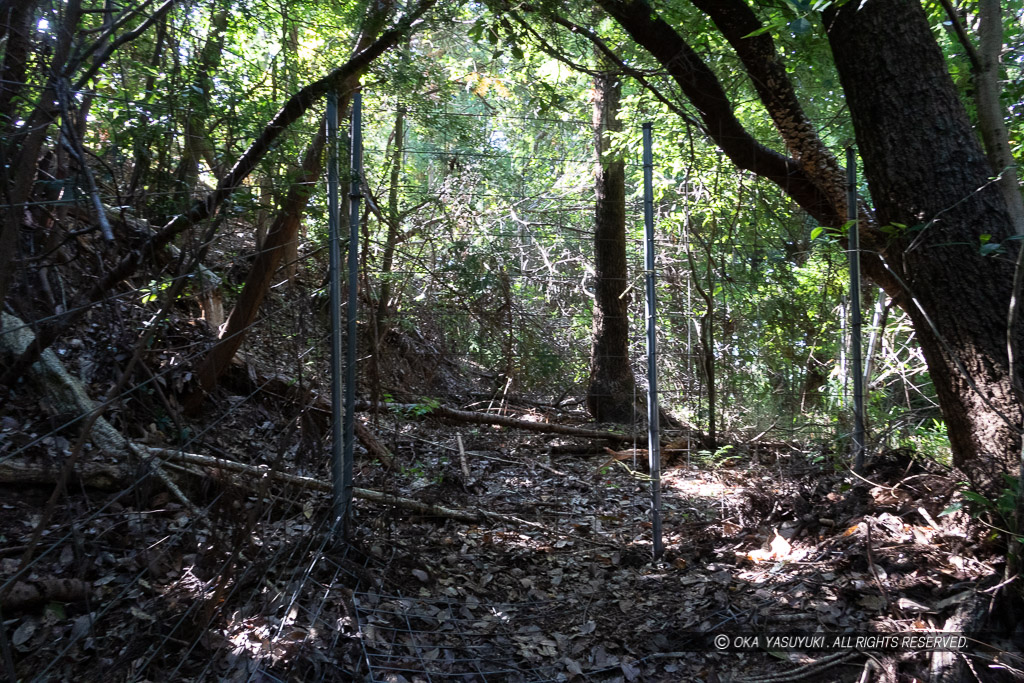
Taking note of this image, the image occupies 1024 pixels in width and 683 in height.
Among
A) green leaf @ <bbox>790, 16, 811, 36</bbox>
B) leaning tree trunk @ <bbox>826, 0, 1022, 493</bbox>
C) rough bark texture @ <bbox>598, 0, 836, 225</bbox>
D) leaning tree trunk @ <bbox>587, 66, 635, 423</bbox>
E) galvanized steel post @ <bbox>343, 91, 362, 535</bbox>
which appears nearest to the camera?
green leaf @ <bbox>790, 16, 811, 36</bbox>

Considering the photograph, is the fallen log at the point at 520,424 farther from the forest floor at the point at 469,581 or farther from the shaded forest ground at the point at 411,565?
the forest floor at the point at 469,581

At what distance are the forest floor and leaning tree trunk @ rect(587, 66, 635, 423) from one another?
8.85ft

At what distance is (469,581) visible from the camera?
11.1 ft

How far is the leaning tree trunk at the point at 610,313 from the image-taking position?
23.0ft

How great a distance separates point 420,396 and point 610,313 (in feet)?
8.09

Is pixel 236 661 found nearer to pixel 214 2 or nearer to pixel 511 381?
pixel 214 2

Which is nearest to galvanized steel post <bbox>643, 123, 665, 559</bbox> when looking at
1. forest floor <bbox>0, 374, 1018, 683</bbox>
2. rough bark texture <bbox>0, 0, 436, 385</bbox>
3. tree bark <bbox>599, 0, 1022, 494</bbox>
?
forest floor <bbox>0, 374, 1018, 683</bbox>

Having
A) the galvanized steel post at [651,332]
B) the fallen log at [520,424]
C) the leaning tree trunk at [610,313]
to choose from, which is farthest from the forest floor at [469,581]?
the leaning tree trunk at [610,313]

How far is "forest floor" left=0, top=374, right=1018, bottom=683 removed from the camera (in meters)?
2.46

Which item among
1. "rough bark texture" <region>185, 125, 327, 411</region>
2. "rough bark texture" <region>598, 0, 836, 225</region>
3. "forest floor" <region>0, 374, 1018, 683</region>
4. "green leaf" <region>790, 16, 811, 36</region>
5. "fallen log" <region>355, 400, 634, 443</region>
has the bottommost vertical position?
"forest floor" <region>0, 374, 1018, 683</region>

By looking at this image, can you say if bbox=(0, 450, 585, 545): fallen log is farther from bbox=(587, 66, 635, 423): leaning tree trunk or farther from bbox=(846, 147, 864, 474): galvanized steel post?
bbox=(587, 66, 635, 423): leaning tree trunk

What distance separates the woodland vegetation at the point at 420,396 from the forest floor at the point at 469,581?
0.7 inches

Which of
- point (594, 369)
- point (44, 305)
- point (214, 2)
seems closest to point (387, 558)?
point (44, 305)

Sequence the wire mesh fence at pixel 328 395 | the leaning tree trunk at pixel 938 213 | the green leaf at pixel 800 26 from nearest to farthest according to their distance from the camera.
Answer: the green leaf at pixel 800 26
the wire mesh fence at pixel 328 395
the leaning tree trunk at pixel 938 213
